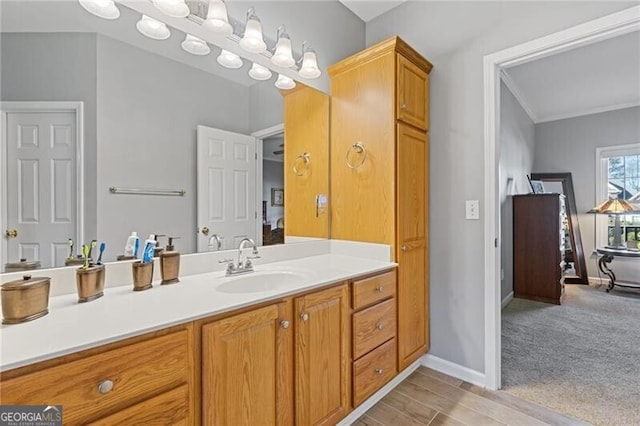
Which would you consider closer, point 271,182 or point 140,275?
point 140,275

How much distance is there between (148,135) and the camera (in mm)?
1405

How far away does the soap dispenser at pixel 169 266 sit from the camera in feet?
4.41

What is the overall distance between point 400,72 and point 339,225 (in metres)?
1.09

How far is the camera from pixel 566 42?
1.66m

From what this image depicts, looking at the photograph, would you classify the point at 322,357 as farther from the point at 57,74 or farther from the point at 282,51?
the point at 282,51

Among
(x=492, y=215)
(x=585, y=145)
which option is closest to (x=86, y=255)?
(x=492, y=215)

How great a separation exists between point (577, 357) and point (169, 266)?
2.98 m

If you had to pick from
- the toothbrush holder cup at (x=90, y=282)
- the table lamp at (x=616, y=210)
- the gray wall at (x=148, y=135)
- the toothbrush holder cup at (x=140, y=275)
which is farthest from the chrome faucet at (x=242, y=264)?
the table lamp at (x=616, y=210)

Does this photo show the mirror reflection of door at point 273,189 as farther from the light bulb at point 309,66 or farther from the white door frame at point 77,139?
the white door frame at point 77,139

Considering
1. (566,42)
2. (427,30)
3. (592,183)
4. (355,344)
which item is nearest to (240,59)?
(427,30)

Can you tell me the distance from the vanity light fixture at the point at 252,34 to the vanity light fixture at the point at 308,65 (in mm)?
357

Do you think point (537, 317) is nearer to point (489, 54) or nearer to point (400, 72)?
point (489, 54)

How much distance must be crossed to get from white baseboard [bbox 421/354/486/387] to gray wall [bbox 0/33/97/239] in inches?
87.1

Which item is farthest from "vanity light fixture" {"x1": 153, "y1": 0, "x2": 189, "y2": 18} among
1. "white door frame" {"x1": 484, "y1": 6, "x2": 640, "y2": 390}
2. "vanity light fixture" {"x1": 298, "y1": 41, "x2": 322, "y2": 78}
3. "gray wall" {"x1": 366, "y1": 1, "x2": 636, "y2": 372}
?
"white door frame" {"x1": 484, "y1": 6, "x2": 640, "y2": 390}
